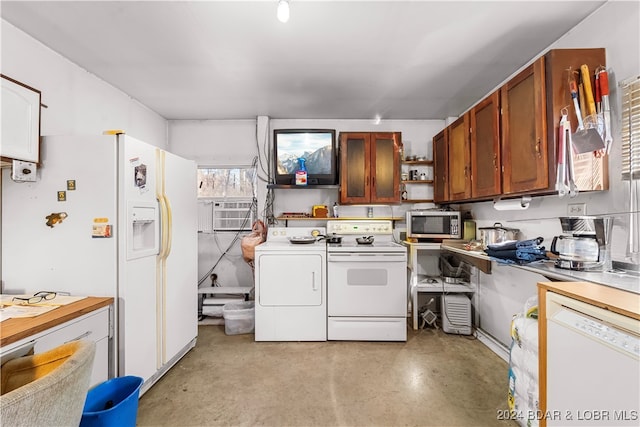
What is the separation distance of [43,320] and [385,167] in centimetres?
305

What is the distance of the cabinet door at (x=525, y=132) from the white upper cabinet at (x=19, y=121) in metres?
3.19

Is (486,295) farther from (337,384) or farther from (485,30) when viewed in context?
(485,30)

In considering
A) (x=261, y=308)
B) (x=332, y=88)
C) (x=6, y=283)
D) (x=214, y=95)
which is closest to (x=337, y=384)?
(x=261, y=308)

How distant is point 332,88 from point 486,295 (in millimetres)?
2744

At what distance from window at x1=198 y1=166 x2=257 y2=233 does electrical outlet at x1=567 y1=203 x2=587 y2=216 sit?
315 cm

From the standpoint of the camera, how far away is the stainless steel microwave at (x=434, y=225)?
9.77 feet

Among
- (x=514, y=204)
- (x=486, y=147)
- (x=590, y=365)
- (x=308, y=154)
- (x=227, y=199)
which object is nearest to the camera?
(x=590, y=365)

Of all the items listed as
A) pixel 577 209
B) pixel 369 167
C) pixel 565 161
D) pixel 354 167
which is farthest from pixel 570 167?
pixel 354 167

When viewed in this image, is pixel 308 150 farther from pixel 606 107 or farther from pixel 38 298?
pixel 38 298

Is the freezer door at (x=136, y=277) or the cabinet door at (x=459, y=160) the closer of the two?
the freezer door at (x=136, y=277)

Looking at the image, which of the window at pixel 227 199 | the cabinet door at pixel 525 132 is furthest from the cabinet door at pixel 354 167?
the cabinet door at pixel 525 132

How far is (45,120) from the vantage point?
1.99m

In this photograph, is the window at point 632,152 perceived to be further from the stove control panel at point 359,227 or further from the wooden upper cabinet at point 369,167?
the stove control panel at point 359,227

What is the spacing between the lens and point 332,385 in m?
2.04
